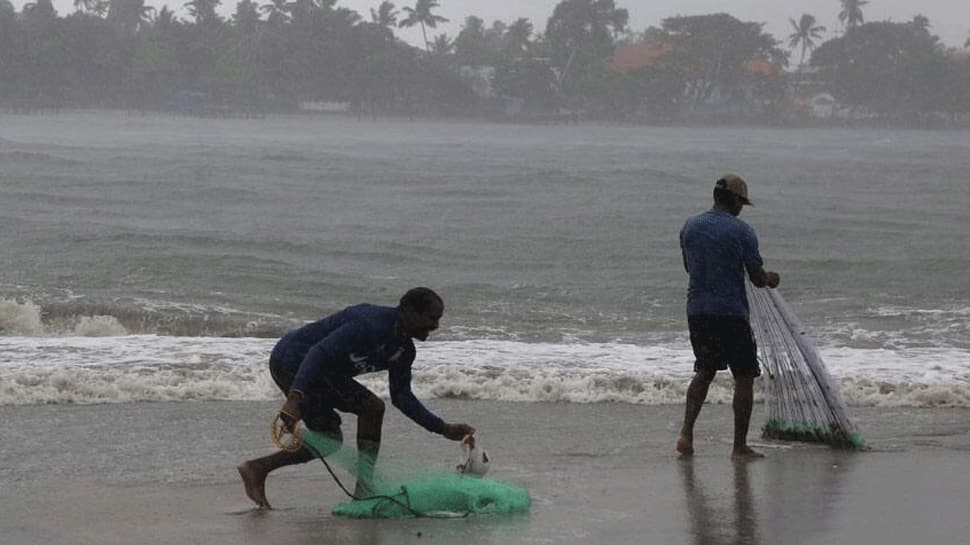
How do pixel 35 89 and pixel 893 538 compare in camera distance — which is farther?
pixel 35 89

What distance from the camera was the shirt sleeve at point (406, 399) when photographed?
650 centimetres

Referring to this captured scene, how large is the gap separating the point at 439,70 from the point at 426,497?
119980 mm

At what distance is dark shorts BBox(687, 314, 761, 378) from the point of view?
7926 millimetres

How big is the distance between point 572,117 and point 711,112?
11.7 meters

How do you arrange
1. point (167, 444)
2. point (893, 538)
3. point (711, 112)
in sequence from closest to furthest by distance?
point (893, 538), point (167, 444), point (711, 112)

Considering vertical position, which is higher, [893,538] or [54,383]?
[893,538]

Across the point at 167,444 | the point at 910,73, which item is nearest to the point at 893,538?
the point at 167,444

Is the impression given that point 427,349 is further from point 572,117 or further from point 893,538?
point 572,117

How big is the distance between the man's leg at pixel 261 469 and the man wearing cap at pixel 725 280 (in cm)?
215

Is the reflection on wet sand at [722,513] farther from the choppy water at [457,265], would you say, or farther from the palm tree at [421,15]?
the palm tree at [421,15]

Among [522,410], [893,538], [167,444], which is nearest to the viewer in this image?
[893,538]

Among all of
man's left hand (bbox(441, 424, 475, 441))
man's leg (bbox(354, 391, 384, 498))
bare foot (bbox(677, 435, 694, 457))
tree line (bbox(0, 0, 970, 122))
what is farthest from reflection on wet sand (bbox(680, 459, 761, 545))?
tree line (bbox(0, 0, 970, 122))

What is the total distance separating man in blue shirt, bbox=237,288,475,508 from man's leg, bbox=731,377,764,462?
1968mm

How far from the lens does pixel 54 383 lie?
36.0 ft
